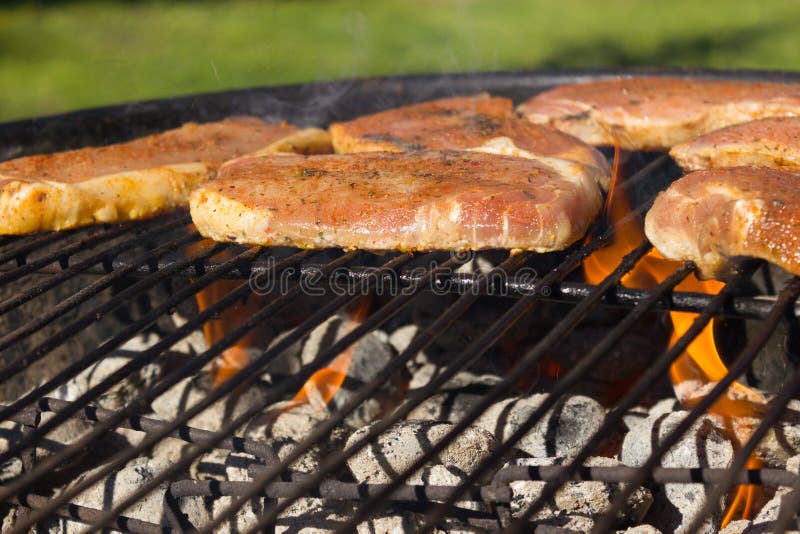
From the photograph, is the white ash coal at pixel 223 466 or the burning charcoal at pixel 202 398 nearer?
the white ash coal at pixel 223 466

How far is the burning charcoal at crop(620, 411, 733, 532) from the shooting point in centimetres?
237

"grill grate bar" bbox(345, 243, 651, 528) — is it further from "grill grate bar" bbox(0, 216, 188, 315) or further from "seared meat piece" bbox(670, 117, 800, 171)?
"grill grate bar" bbox(0, 216, 188, 315)

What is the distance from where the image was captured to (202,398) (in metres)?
3.19

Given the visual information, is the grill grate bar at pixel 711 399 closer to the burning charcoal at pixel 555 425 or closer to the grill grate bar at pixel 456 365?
the grill grate bar at pixel 456 365

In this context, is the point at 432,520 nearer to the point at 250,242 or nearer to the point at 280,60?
the point at 250,242

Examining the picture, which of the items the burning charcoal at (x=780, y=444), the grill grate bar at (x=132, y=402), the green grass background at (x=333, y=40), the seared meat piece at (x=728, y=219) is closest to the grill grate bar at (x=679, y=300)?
the seared meat piece at (x=728, y=219)

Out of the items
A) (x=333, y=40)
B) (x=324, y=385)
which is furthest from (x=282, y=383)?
(x=333, y=40)

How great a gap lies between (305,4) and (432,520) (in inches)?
472

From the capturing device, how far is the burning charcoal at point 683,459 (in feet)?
7.78

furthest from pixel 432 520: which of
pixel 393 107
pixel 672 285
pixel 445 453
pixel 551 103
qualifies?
pixel 393 107

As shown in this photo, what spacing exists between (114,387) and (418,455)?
4.40 ft

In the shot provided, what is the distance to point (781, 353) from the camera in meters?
3.11

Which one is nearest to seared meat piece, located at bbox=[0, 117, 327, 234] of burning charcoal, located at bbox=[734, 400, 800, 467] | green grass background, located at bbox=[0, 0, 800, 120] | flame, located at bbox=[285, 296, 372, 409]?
flame, located at bbox=[285, 296, 372, 409]

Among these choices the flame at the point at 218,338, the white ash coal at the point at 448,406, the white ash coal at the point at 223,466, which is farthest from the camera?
the flame at the point at 218,338
